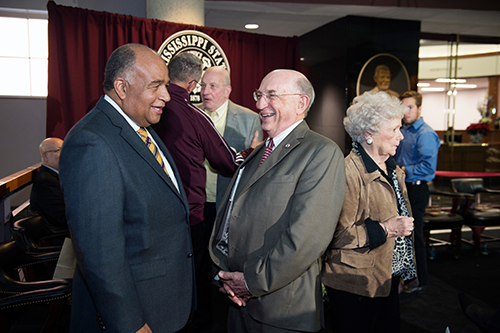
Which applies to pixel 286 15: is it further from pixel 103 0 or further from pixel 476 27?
pixel 476 27

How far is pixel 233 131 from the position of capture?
3.05 metres

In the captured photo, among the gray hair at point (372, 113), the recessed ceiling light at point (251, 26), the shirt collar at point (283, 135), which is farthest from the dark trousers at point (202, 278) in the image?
the recessed ceiling light at point (251, 26)

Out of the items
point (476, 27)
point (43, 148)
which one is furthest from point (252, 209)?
point (476, 27)

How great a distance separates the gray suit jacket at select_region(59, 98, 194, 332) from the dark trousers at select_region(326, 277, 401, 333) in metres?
0.81

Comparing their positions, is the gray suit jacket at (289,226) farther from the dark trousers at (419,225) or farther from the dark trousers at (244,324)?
the dark trousers at (419,225)

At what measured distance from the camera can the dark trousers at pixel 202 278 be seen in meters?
2.46

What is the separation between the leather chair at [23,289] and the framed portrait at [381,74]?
18.0 ft

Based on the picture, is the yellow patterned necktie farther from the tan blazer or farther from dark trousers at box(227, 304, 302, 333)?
the tan blazer

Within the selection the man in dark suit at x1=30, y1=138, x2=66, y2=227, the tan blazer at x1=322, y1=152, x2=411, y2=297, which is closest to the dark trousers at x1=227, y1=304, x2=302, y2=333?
the tan blazer at x1=322, y1=152, x2=411, y2=297

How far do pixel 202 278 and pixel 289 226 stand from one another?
4.90ft

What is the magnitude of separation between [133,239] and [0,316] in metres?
1.26

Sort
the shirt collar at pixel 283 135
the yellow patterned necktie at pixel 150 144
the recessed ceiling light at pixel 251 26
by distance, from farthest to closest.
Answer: the recessed ceiling light at pixel 251 26
the shirt collar at pixel 283 135
the yellow patterned necktie at pixel 150 144

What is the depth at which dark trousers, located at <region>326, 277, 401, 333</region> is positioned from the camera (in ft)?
5.93

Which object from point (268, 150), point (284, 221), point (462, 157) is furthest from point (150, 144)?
point (462, 157)
